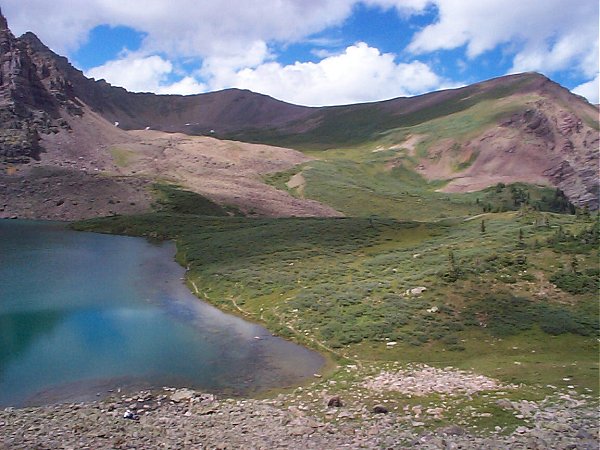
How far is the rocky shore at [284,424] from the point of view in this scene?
22141mm

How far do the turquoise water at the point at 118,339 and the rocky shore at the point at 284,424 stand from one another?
286cm

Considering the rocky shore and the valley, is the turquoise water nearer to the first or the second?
the valley

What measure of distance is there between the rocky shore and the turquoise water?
2.86 m

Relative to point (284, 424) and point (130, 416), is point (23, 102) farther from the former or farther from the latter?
point (284, 424)

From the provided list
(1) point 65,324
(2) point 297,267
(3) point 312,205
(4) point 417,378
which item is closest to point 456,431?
(4) point 417,378

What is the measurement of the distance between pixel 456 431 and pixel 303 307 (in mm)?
21432

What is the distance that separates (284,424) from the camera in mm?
24250

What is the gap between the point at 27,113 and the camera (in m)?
144

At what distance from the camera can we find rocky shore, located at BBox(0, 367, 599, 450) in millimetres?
22141

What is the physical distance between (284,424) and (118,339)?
1802cm

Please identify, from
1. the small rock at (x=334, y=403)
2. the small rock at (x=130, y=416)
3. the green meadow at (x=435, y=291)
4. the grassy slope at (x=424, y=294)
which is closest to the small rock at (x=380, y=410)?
the small rock at (x=334, y=403)

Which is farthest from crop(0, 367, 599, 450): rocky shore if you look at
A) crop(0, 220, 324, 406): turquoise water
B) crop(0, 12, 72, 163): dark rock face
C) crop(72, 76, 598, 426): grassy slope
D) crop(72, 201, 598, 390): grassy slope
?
crop(0, 12, 72, 163): dark rock face

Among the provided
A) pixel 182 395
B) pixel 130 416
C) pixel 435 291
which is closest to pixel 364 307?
pixel 435 291

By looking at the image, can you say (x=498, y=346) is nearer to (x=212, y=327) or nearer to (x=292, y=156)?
(x=212, y=327)
